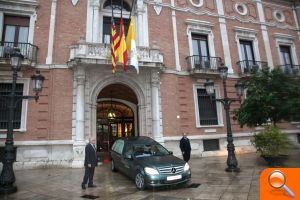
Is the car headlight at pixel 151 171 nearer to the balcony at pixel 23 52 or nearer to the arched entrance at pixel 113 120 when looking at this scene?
the balcony at pixel 23 52

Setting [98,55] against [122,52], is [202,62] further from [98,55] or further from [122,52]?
[98,55]

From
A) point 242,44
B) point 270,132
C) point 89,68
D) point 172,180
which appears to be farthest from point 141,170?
point 242,44

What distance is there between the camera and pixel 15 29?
1326 cm

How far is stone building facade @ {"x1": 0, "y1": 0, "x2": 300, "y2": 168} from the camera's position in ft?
39.9

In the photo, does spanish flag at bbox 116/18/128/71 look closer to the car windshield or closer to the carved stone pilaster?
the carved stone pilaster

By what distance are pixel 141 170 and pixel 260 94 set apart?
7185mm

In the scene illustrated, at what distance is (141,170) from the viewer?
7188 millimetres

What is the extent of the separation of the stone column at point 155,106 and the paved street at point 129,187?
369cm

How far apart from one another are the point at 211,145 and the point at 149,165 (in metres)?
8.72

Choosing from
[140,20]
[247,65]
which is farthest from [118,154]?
[247,65]

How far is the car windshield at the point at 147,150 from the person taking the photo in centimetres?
826

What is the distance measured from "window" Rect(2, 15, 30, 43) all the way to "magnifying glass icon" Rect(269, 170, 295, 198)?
14.4 meters

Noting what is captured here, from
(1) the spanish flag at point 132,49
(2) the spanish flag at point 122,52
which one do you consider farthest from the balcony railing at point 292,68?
(2) the spanish flag at point 122,52

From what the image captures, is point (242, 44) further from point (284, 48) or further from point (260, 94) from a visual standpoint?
point (260, 94)
